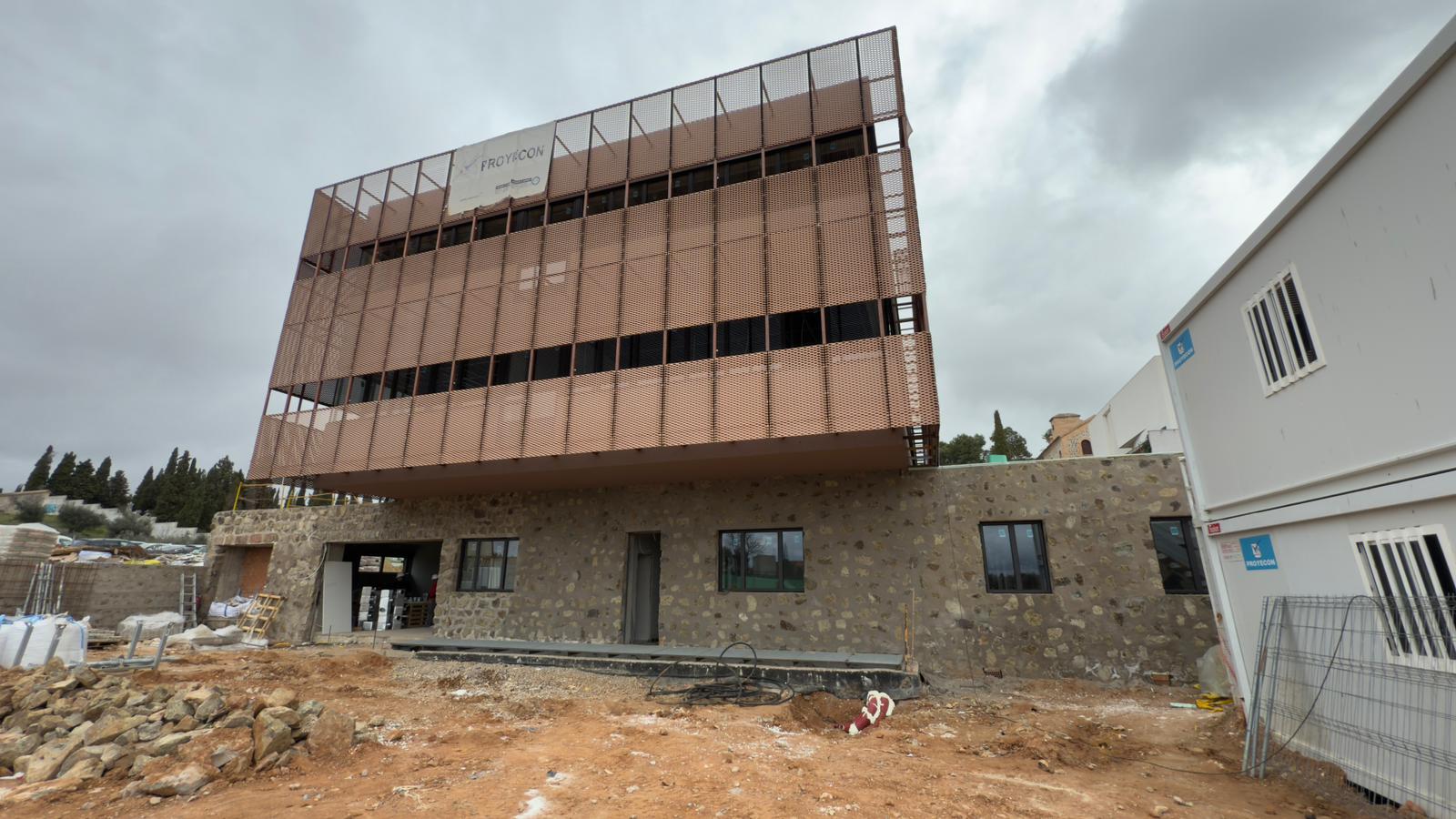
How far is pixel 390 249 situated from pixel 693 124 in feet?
31.0

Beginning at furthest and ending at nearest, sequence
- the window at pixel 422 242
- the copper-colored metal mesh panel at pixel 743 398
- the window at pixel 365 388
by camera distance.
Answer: the window at pixel 422 242
the window at pixel 365 388
the copper-colored metal mesh panel at pixel 743 398

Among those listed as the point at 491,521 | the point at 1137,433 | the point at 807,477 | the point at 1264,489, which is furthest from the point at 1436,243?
the point at 1137,433

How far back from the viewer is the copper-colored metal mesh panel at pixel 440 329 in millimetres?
14039

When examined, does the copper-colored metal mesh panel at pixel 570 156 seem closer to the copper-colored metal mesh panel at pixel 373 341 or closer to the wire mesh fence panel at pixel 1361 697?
the copper-colored metal mesh panel at pixel 373 341

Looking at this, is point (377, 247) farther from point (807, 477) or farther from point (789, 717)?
point (789, 717)

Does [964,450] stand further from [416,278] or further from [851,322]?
[416,278]

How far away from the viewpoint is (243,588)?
17281mm

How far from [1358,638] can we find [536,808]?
6565 millimetres

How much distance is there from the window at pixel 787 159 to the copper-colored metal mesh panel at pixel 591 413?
5791 mm

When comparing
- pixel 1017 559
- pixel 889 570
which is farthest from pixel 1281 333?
pixel 889 570

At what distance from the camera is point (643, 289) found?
1256 cm

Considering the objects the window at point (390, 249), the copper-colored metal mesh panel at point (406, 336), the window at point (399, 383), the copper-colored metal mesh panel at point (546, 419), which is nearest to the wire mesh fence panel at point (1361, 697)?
the copper-colored metal mesh panel at point (546, 419)

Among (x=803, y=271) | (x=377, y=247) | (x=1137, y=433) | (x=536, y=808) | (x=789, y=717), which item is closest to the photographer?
(x=536, y=808)

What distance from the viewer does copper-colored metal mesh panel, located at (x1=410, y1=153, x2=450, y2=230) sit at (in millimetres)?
15898
